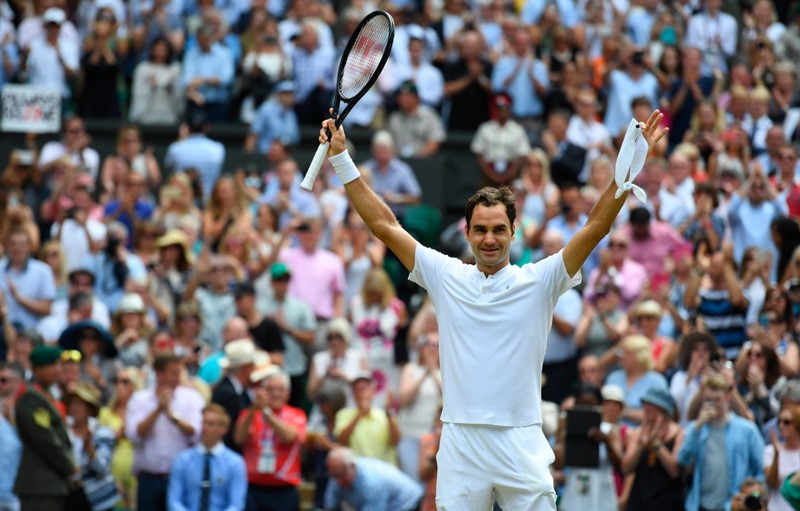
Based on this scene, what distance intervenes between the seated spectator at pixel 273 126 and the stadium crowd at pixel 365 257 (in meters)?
0.03

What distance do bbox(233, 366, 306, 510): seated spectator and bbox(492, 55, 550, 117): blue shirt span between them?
264 inches

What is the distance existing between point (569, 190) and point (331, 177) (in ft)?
8.81

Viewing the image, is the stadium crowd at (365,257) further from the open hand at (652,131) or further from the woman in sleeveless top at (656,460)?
the open hand at (652,131)

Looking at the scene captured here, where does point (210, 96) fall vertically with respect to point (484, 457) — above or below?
above

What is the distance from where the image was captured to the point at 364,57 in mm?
7801

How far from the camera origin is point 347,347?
14180 mm

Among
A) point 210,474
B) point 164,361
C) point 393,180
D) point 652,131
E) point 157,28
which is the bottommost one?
point 210,474

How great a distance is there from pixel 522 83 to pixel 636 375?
21.4ft

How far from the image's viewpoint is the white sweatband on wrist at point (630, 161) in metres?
6.78

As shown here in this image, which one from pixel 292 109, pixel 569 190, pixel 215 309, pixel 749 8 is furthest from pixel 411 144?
pixel 749 8

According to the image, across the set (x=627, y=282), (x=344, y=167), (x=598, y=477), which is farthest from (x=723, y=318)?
(x=344, y=167)

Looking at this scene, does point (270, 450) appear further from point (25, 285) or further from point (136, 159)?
point (136, 159)

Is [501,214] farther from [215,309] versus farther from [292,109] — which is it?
[292,109]

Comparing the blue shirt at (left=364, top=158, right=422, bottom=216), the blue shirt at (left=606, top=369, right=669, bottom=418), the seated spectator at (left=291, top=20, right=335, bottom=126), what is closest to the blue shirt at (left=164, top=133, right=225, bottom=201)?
the seated spectator at (left=291, top=20, right=335, bottom=126)
